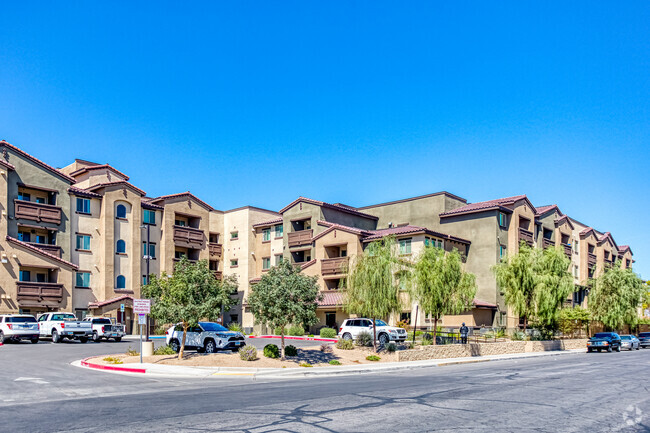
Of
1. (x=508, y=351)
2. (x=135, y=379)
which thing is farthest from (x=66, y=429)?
(x=508, y=351)

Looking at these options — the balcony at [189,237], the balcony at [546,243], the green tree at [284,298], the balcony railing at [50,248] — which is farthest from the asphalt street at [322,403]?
the balcony at [546,243]

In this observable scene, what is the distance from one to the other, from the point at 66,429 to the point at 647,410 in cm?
1248

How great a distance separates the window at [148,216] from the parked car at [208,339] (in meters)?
28.2

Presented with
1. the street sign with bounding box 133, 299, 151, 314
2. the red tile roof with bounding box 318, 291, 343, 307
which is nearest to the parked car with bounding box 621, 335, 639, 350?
the red tile roof with bounding box 318, 291, 343, 307

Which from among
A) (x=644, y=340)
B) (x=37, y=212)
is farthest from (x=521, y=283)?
(x=37, y=212)

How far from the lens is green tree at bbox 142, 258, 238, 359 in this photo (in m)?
25.7

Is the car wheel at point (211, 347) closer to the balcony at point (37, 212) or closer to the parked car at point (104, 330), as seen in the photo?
the parked car at point (104, 330)

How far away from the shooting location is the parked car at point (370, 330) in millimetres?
37906

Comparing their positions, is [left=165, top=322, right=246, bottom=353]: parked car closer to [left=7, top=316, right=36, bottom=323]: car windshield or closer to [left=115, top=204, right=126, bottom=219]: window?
[left=7, top=316, right=36, bottom=323]: car windshield

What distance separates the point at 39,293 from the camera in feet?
150

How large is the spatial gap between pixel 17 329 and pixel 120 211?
18.8 m

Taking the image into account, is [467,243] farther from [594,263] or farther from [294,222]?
[594,263]

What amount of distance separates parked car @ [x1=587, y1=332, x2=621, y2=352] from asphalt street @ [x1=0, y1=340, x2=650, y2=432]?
2397 centimetres

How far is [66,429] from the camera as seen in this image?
10742 millimetres
